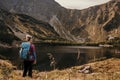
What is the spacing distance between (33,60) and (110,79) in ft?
17.5

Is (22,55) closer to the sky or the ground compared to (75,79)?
closer to the sky

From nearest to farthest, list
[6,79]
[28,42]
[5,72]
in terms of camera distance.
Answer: [6,79] < [5,72] < [28,42]

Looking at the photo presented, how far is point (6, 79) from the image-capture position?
17.1 meters

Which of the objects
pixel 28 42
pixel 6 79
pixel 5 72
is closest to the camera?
pixel 6 79

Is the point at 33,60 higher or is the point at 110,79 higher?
the point at 33,60

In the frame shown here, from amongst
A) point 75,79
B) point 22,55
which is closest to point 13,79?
point 22,55

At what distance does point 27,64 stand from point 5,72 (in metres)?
2.38

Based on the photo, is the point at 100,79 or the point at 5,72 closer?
the point at 5,72

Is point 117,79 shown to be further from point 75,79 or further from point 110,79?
point 75,79

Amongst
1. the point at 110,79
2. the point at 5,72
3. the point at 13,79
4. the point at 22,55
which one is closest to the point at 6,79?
the point at 13,79

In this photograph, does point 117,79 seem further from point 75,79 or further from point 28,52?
point 28,52

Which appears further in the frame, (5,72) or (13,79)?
(5,72)

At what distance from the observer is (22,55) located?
20.5m

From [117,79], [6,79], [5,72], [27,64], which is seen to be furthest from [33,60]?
[117,79]
